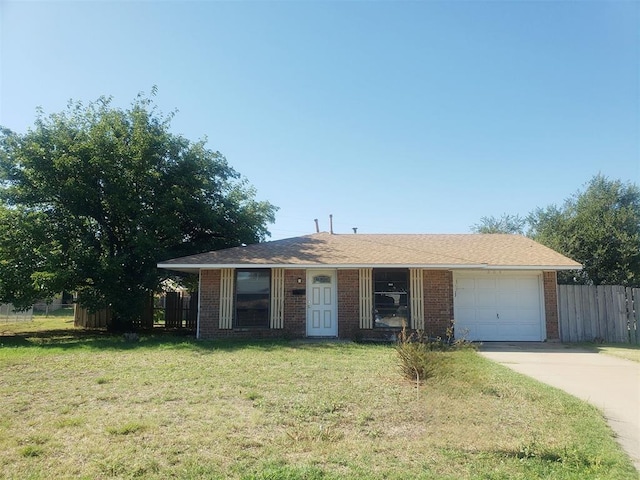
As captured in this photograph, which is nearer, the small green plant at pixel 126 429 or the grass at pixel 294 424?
the grass at pixel 294 424

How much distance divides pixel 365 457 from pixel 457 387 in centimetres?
309

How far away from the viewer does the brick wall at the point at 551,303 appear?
48.3 feet

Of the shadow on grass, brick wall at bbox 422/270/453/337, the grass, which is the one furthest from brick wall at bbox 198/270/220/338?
brick wall at bbox 422/270/453/337

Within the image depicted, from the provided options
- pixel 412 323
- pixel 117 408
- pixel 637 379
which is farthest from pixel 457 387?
pixel 412 323

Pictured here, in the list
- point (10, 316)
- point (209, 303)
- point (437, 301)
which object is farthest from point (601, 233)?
point (10, 316)

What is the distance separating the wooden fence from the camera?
14.9m

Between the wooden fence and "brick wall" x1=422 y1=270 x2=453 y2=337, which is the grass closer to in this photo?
"brick wall" x1=422 y1=270 x2=453 y2=337

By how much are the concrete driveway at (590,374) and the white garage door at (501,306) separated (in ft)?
1.66

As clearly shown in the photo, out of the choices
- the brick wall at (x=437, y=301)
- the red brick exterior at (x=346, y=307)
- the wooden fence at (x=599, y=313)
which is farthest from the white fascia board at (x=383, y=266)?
the wooden fence at (x=599, y=313)

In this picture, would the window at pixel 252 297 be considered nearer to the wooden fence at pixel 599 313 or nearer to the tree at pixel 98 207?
the tree at pixel 98 207

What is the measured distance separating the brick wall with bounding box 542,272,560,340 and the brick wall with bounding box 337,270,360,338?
20.7 feet

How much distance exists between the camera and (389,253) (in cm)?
1539

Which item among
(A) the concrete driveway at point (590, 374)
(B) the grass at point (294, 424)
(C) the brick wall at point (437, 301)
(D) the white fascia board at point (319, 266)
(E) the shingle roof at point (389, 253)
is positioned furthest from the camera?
(C) the brick wall at point (437, 301)

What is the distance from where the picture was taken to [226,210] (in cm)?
1905
